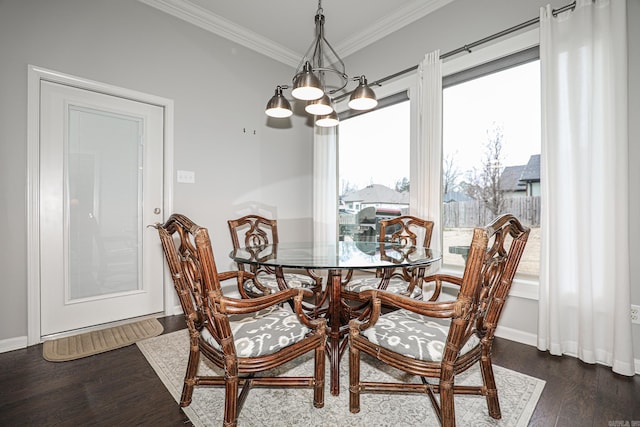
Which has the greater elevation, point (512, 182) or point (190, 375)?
point (512, 182)

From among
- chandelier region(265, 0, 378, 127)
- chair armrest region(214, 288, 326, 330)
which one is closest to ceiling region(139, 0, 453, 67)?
chandelier region(265, 0, 378, 127)

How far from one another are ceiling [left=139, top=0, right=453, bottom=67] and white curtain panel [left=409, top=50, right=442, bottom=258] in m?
0.60

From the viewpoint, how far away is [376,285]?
2209 millimetres

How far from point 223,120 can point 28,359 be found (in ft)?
8.26

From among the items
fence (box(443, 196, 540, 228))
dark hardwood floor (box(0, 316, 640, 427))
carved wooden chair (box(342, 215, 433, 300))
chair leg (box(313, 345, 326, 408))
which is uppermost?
fence (box(443, 196, 540, 228))

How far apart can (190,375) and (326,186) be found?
2.75m

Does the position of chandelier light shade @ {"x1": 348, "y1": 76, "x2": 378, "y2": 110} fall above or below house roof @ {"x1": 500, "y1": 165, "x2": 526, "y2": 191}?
above

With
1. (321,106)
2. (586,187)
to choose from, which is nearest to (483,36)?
(586,187)

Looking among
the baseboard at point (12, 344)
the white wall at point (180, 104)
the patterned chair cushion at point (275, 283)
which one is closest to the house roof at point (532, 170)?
the patterned chair cushion at point (275, 283)

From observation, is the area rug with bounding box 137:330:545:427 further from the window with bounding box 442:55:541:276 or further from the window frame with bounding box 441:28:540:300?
the window with bounding box 442:55:541:276

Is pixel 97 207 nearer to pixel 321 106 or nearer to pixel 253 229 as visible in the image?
pixel 253 229

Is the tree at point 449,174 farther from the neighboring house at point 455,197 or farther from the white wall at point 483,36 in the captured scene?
the white wall at point 483,36

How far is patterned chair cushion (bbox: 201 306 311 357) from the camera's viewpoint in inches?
50.8

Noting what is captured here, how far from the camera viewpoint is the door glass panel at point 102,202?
8.23 ft
